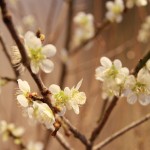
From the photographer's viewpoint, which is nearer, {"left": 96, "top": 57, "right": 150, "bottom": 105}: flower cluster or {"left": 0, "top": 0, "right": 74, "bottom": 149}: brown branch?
{"left": 0, "top": 0, "right": 74, "bottom": 149}: brown branch

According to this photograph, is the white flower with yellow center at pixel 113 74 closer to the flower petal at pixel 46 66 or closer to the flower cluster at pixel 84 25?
the flower petal at pixel 46 66

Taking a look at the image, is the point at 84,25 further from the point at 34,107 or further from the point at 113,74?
the point at 34,107

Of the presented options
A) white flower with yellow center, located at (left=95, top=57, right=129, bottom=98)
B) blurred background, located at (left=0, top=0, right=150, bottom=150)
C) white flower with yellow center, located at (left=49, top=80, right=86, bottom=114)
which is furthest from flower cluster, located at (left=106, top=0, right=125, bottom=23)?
white flower with yellow center, located at (left=49, top=80, right=86, bottom=114)

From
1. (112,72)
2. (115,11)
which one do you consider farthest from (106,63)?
(115,11)

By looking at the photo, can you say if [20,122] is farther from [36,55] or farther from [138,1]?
[36,55]

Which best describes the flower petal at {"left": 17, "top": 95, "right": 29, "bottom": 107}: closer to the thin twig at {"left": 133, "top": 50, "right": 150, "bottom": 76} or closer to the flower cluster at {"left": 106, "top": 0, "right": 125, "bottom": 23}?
the thin twig at {"left": 133, "top": 50, "right": 150, "bottom": 76}

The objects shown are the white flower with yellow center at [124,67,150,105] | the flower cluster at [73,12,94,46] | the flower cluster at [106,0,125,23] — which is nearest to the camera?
the white flower with yellow center at [124,67,150,105]
